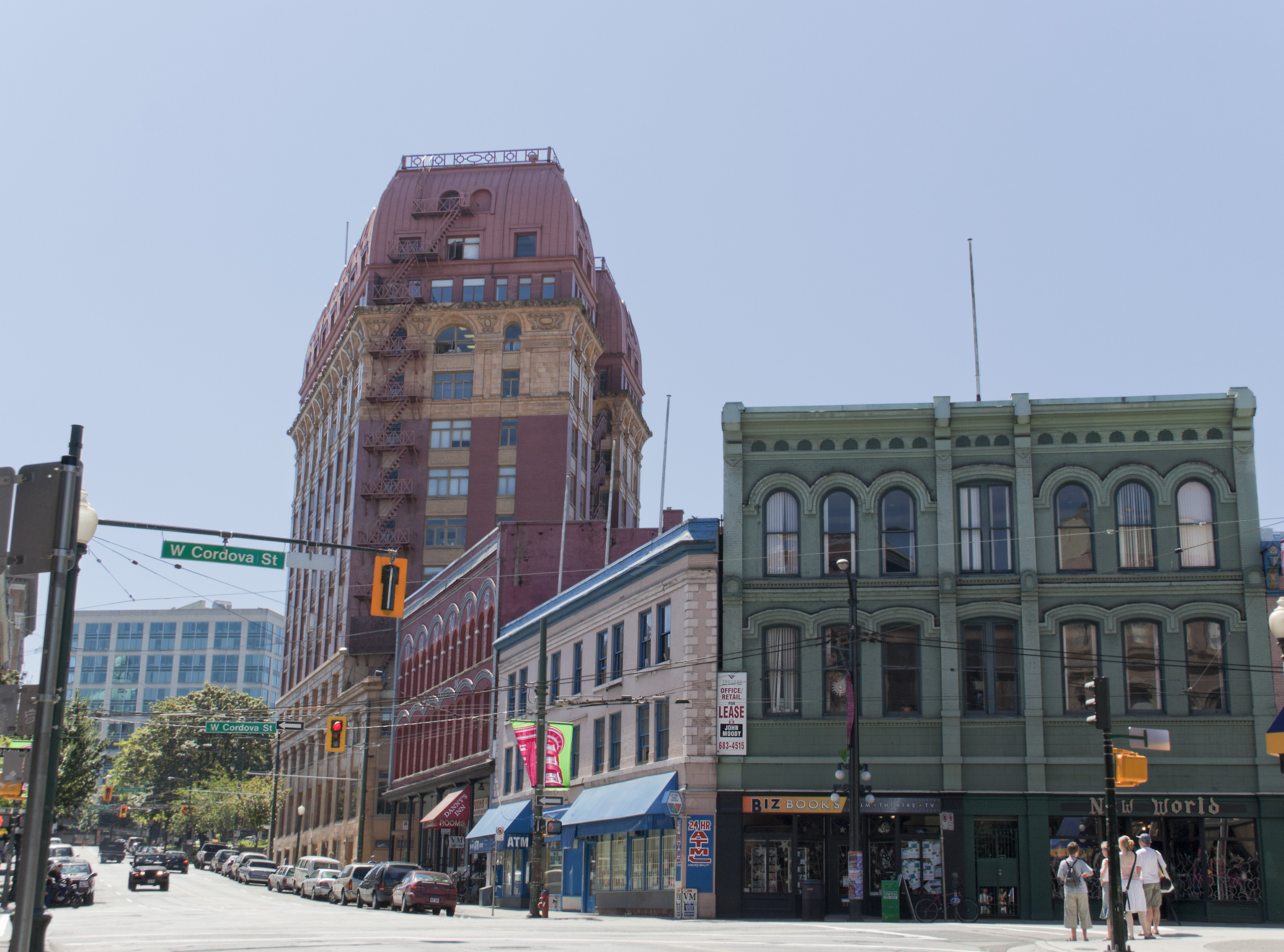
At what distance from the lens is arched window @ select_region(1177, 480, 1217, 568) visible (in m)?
38.2

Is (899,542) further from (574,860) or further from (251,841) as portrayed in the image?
(251,841)

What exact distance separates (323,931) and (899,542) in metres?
19.9

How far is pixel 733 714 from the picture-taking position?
3872 cm

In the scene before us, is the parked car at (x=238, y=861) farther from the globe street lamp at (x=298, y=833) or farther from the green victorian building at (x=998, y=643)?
the green victorian building at (x=998, y=643)

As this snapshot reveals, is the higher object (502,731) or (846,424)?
(846,424)

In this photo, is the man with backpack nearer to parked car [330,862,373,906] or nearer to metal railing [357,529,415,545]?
parked car [330,862,373,906]

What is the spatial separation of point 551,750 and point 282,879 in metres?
27.3

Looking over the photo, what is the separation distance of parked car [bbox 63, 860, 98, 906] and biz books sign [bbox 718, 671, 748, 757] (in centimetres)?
2352

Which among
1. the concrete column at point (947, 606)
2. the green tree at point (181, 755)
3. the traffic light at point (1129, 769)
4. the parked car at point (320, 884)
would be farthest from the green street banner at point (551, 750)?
the green tree at point (181, 755)

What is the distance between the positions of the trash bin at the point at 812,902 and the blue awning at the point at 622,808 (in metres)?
4.31

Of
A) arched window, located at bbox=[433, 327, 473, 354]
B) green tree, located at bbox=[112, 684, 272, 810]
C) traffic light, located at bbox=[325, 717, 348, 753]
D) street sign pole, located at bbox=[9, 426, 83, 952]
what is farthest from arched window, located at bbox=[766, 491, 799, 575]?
green tree, located at bbox=[112, 684, 272, 810]

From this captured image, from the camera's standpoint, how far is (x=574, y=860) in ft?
151

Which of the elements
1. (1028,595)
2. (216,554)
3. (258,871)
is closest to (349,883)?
(258,871)

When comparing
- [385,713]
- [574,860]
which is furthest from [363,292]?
[574,860]
